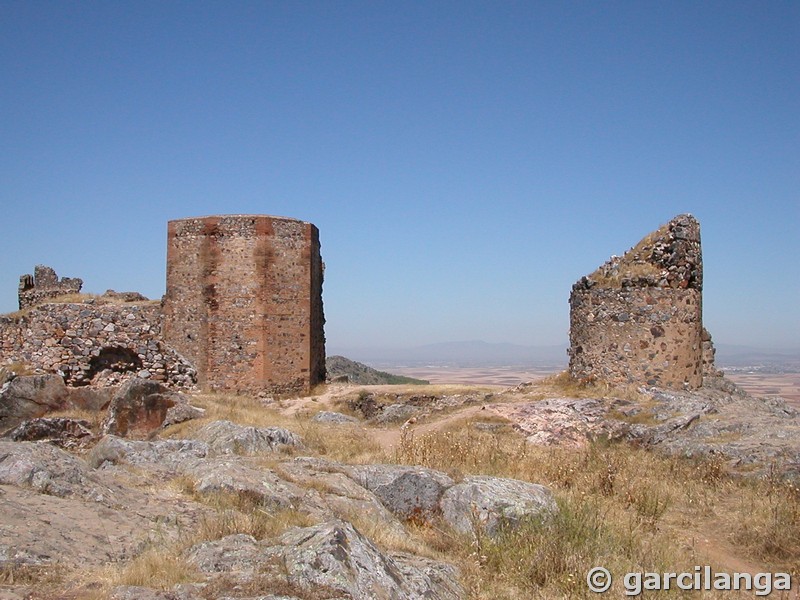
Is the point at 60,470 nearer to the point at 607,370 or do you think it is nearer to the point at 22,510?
the point at 22,510

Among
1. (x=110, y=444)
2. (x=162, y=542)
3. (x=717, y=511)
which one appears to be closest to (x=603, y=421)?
A: (x=717, y=511)

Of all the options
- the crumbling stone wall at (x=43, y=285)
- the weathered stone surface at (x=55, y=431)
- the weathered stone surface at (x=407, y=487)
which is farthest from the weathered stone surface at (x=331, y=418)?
the crumbling stone wall at (x=43, y=285)

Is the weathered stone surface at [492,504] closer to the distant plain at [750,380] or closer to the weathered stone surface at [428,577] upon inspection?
the weathered stone surface at [428,577]

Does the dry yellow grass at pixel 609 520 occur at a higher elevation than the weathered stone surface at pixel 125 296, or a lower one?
lower

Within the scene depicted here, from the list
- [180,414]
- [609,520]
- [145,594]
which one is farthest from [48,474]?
[180,414]

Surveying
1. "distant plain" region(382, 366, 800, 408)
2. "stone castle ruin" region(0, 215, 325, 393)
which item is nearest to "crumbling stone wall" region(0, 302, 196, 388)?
"stone castle ruin" region(0, 215, 325, 393)

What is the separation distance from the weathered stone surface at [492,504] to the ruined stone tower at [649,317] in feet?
24.7

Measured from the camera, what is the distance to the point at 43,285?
2583cm

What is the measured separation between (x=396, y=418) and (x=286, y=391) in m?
4.87

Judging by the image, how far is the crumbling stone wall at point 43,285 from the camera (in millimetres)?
24391

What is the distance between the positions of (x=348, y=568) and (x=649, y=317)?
11.1 meters

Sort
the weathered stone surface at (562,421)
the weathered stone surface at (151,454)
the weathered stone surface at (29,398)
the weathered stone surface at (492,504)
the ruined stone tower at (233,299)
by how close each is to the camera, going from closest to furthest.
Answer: the weathered stone surface at (492,504)
the weathered stone surface at (151,454)
the weathered stone surface at (562,421)
the weathered stone surface at (29,398)
the ruined stone tower at (233,299)

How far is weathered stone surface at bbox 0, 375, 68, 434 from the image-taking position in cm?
1483

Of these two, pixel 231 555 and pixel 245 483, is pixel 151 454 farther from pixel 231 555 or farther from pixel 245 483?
pixel 231 555
